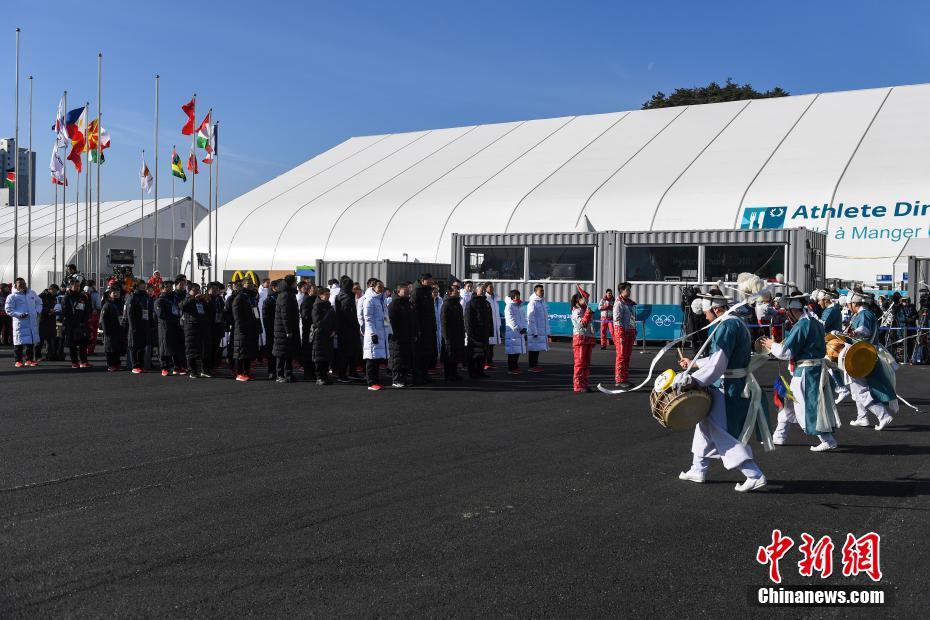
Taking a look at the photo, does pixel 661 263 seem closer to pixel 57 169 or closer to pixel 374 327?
pixel 374 327

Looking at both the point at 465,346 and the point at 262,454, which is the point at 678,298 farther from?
the point at 262,454

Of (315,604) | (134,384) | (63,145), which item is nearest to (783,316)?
(134,384)

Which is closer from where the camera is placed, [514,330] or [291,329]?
[291,329]

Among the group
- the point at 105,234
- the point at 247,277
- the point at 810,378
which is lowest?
the point at 810,378

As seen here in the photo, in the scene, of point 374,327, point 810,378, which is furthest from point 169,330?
point 810,378

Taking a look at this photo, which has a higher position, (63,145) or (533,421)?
(63,145)

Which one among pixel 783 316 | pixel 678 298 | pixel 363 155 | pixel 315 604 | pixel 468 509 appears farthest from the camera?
pixel 363 155

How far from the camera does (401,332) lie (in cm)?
1367

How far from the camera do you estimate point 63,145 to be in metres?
30.8

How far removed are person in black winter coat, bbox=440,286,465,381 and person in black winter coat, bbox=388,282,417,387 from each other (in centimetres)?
118

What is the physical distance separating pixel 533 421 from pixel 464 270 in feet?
49.6

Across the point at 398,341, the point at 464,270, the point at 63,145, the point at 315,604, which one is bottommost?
the point at 315,604

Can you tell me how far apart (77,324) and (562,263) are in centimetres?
1288

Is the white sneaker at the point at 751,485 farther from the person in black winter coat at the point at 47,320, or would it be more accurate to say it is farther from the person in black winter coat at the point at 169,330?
the person in black winter coat at the point at 47,320
